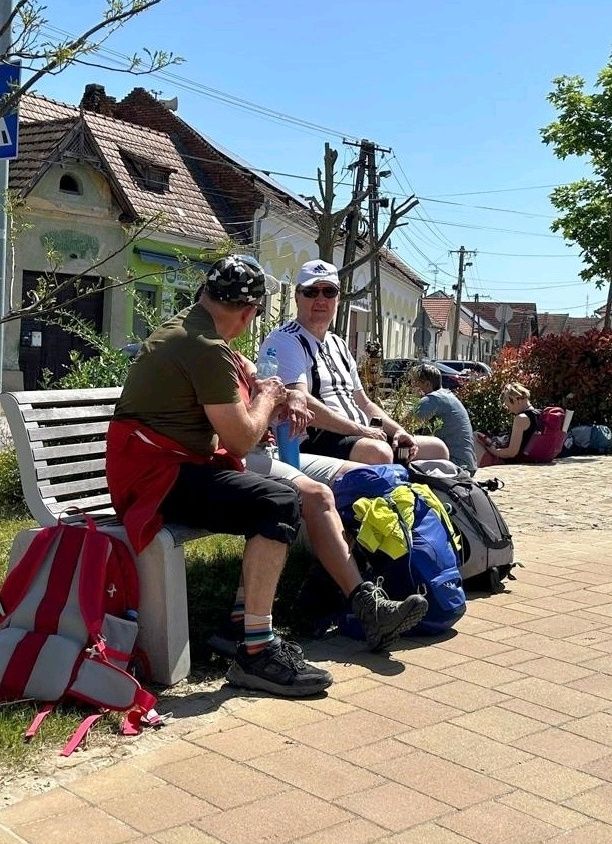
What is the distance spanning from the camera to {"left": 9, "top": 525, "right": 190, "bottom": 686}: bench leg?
3689 millimetres

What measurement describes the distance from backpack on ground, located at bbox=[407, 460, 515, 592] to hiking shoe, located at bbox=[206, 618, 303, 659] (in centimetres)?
148

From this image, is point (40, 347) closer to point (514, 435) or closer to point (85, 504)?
point (514, 435)

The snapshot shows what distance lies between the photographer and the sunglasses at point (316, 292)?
538 centimetres

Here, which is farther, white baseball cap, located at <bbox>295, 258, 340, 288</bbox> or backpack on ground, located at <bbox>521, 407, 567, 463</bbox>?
backpack on ground, located at <bbox>521, 407, 567, 463</bbox>

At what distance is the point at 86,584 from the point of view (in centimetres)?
350

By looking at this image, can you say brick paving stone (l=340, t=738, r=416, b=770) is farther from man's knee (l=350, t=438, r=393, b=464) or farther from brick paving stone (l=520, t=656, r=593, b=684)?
man's knee (l=350, t=438, r=393, b=464)

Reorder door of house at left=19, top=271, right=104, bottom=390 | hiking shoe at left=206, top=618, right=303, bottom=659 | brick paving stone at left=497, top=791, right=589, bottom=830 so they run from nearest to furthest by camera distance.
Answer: brick paving stone at left=497, top=791, right=589, bottom=830 < hiking shoe at left=206, top=618, right=303, bottom=659 < door of house at left=19, top=271, right=104, bottom=390

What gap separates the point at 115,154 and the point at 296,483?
2409 centimetres

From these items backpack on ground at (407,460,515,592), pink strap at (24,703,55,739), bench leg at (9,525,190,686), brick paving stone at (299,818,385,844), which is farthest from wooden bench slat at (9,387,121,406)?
brick paving stone at (299,818,385,844)

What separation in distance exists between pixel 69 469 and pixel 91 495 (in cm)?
27

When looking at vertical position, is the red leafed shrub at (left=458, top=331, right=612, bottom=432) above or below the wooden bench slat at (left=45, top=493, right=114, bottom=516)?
above

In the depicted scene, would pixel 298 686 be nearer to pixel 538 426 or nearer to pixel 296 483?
pixel 296 483

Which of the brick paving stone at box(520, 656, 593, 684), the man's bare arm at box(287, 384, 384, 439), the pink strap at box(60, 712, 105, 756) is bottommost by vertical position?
the brick paving stone at box(520, 656, 593, 684)

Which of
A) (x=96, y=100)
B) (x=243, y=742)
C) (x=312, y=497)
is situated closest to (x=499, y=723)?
(x=243, y=742)
